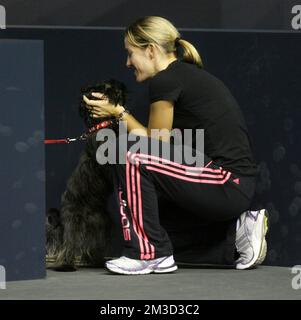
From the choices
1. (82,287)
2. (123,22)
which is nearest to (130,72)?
(123,22)

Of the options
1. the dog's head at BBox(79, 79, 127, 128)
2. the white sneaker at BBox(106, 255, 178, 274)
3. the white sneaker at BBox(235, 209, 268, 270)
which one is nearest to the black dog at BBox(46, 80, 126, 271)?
the dog's head at BBox(79, 79, 127, 128)

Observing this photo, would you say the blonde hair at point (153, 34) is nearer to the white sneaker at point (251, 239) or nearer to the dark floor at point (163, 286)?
the white sneaker at point (251, 239)

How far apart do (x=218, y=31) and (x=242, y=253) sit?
45.7 inches

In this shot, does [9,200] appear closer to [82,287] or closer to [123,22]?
[82,287]

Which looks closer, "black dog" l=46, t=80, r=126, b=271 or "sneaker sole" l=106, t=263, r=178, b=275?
"sneaker sole" l=106, t=263, r=178, b=275

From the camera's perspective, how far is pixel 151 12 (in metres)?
5.61

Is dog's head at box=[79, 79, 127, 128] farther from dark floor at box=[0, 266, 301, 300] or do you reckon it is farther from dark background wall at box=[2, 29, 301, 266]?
dark floor at box=[0, 266, 301, 300]

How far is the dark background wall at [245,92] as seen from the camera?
185 inches

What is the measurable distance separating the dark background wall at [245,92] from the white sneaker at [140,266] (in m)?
0.66

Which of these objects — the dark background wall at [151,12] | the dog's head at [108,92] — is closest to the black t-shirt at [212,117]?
the dog's head at [108,92]

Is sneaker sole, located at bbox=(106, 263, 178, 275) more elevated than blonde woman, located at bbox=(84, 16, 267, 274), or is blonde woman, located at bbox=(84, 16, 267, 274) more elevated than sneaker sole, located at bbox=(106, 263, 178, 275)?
blonde woman, located at bbox=(84, 16, 267, 274)

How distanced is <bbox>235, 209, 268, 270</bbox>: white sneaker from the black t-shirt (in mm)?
219

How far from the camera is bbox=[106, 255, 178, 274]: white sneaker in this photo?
14.2 ft

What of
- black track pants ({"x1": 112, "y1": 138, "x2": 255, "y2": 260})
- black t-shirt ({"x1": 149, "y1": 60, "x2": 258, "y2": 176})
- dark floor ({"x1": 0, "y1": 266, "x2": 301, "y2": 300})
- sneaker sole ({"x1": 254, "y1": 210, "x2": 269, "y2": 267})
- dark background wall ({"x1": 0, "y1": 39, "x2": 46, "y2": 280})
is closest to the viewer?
dark floor ({"x1": 0, "y1": 266, "x2": 301, "y2": 300})
